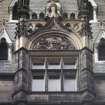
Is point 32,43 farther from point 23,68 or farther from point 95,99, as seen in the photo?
point 95,99

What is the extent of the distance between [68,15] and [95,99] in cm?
402

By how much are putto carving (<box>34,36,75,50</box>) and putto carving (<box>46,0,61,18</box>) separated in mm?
918

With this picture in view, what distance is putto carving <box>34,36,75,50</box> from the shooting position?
26.1m

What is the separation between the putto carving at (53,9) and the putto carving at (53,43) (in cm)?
92

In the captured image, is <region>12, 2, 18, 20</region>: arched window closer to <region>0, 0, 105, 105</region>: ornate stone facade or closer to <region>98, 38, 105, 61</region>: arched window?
<region>0, 0, 105, 105</region>: ornate stone facade

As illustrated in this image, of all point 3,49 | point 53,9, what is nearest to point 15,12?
point 53,9

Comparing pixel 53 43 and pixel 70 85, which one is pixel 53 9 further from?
pixel 70 85

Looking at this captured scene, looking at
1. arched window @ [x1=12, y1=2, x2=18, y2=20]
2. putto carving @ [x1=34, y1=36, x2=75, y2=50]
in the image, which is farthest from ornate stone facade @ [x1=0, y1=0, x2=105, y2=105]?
arched window @ [x1=12, y1=2, x2=18, y2=20]

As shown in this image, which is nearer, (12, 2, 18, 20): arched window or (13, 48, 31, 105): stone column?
(13, 48, 31, 105): stone column

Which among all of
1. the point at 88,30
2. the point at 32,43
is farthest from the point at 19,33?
the point at 88,30

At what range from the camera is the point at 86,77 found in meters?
25.0

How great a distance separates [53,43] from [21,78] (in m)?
1.90

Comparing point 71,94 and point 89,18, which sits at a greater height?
point 89,18

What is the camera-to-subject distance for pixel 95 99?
24516 millimetres
